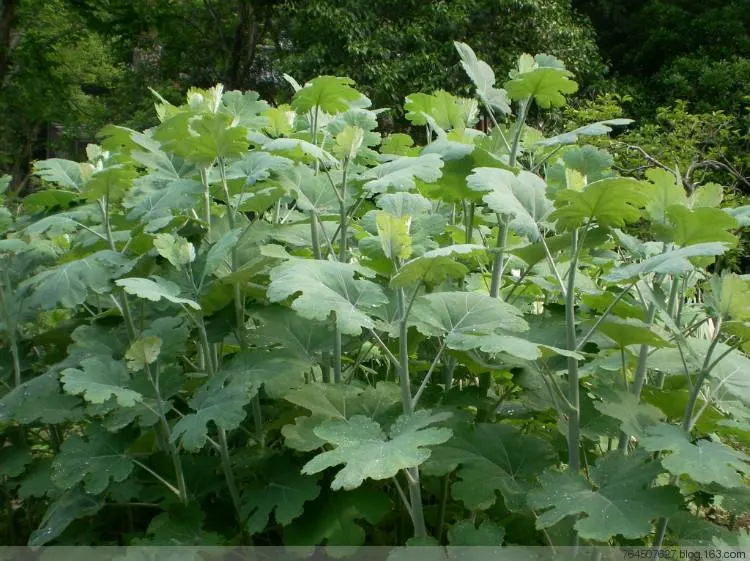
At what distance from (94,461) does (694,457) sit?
1114 millimetres

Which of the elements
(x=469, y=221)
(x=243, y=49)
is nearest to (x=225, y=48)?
(x=243, y=49)

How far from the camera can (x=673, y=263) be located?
49.1 inches

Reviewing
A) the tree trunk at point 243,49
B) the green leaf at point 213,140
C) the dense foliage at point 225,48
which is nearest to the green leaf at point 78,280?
the green leaf at point 213,140

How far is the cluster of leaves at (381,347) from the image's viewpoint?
4.35 ft

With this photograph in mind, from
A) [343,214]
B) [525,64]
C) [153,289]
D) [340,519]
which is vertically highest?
[525,64]

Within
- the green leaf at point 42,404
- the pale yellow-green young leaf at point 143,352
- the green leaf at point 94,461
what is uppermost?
the pale yellow-green young leaf at point 143,352

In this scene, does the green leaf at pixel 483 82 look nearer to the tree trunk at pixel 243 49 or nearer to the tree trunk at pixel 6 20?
the tree trunk at pixel 6 20

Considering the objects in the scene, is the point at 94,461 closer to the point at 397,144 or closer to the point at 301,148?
the point at 301,148

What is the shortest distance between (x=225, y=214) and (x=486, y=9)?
413 inches

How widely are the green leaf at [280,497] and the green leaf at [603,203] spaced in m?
0.70

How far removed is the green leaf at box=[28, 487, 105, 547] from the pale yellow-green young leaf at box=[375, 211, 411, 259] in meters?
0.81

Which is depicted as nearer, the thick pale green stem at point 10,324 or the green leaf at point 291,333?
the green leaf at point 291,333

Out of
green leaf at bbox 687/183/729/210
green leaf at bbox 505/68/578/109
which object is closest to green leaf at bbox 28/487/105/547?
green leaf at bbox 505/68/578/109

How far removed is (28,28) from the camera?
9500mm
